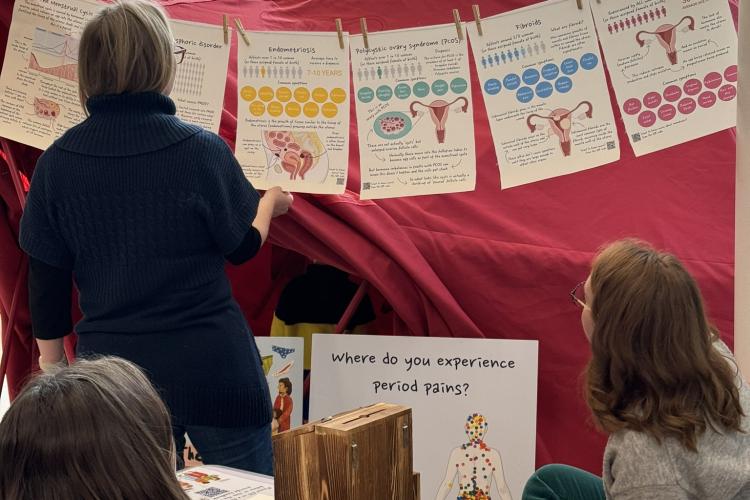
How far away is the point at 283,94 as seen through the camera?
92.3 inches

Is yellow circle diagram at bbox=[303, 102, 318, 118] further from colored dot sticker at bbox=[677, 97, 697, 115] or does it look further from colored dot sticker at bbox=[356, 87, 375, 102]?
colored dot sticker at bbox=[677, 97, 697, 115]

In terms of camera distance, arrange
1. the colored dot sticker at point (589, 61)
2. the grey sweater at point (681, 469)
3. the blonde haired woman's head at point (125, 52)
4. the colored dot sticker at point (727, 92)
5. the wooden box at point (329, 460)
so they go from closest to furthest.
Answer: the wooden box at point (329, 460) < the grey sweater at point (681, 469) < the blonde haired woman's head at point (125, 52) < the colored dot sticker at point (727, 92) < the colored dot sticker at point (589, 61)

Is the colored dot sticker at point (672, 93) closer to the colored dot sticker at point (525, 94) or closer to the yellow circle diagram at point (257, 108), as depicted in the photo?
the colored dot sticker at point (525, 94)

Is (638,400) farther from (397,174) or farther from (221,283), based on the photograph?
(397,174)

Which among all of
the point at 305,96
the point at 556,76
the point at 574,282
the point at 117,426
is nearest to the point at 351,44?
the point at 305,96

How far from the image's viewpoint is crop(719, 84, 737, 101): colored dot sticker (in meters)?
2.16

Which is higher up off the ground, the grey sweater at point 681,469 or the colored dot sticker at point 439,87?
the colored dot sticker at point 439,87

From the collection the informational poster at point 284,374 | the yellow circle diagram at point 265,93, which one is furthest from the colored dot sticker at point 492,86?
the informational poster at point 284,374

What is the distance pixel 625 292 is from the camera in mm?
1419

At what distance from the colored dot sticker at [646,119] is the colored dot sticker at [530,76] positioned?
270 millimetres

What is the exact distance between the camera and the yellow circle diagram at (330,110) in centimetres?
234

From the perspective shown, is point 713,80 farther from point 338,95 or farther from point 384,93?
point 338,95

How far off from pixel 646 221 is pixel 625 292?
928 mm

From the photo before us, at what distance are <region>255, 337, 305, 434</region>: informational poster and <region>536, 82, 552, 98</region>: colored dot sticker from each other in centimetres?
91
